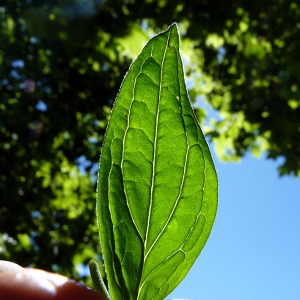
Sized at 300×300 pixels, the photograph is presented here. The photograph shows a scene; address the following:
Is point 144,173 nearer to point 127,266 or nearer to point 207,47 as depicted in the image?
point 127,266

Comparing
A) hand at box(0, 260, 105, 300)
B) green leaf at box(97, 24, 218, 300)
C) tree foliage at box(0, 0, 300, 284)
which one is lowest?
hand at box(0, 260, 105, 300)

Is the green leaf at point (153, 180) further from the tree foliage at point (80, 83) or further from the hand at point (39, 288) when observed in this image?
the tree foliage at point (80, 83)

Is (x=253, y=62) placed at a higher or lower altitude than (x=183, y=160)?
higher

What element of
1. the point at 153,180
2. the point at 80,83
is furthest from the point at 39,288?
the point at 80,83

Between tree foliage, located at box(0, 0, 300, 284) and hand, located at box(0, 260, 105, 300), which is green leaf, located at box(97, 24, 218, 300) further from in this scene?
tree foliage, located at box(0, 0, 300, 284)

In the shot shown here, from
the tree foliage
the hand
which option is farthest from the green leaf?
the tree foliage

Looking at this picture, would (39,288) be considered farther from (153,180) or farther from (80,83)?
(80,83)

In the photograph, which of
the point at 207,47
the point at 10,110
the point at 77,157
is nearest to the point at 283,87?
the point at 207,47
